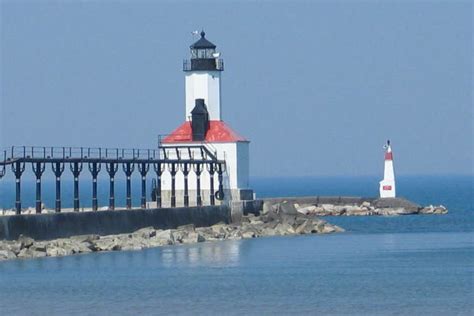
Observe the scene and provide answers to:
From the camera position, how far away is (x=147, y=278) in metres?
45.7

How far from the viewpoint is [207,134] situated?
229ft

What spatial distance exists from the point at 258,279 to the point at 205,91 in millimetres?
25736

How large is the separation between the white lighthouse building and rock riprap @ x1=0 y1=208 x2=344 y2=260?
2043 millimetres

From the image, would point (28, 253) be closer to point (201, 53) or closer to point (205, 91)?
point (205, 91)

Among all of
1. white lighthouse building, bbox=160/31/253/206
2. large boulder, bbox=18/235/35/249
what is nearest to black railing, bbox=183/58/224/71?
white lighthouse building, bbox=160/31/253/206

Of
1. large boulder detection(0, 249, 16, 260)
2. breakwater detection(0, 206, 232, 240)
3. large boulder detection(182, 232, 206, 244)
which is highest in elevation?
breakwater detection(0, 206, 232, 240)

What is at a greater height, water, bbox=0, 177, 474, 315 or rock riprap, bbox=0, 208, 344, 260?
rock riprap, bbox=0, 208, 344, 260

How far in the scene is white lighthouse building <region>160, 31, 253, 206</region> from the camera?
69188 millimetres

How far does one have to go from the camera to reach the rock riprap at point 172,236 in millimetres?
50572

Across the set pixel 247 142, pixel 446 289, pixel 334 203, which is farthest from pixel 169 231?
pixel 334 203

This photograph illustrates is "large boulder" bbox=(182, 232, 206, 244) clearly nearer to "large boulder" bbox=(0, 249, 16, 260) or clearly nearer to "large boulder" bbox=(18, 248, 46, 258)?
"large boulder" bbox=(18, 248, 46, 258)

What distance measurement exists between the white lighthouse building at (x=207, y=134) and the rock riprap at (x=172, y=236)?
2.04m

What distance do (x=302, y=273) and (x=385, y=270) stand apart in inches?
106

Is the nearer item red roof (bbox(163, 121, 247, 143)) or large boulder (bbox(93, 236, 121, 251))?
large boulder (bbox(93, 236, 121, 251))
